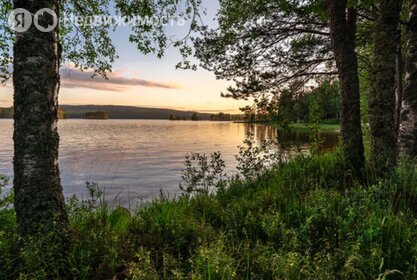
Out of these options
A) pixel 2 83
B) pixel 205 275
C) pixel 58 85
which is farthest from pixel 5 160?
pixel 205 275

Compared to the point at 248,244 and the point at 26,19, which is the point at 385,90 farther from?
the point at 26,19

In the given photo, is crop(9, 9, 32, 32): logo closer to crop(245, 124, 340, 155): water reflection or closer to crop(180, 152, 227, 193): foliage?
crop(180, 152, 227, 193): foliage

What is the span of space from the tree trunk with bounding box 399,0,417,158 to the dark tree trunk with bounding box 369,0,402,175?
1.63ft

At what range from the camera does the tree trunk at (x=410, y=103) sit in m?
7.14

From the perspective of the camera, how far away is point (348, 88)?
7.36 m

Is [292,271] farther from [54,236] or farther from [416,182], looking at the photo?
[416,182]

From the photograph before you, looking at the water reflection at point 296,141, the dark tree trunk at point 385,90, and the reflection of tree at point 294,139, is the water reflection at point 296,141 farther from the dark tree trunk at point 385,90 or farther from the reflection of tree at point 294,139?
the dark tree trunk at point 385,90

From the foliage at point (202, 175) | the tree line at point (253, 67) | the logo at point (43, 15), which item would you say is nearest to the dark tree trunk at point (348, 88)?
the tree line at point (253, 67)

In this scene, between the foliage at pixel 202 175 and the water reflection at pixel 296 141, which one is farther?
the water reflection at pixel 296 141

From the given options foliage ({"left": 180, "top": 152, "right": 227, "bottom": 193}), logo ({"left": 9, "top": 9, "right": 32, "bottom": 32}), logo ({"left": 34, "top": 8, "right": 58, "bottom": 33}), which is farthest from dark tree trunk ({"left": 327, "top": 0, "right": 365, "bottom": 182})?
logo ({"left": 9, "top": 9, "right": 32, "bottom": 32})

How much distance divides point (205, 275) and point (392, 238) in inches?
94.6

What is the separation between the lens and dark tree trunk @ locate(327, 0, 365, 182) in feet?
24.0

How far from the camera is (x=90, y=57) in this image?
8.62 meters

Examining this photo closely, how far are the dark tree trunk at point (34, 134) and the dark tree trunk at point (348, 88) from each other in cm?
653
